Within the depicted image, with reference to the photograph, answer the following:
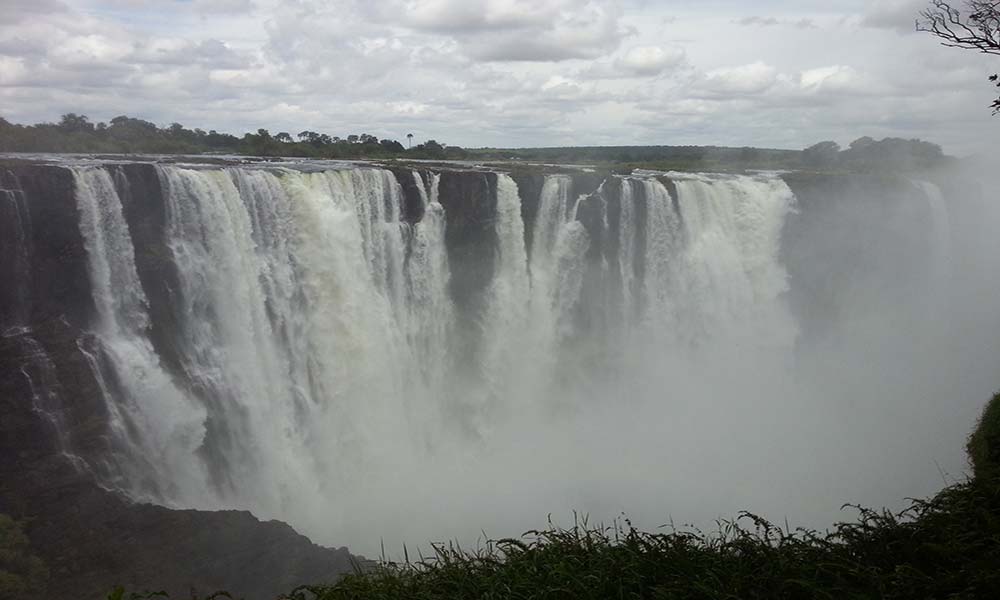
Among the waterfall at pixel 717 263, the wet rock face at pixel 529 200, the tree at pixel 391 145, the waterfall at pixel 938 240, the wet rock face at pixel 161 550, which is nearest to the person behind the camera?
the wet rock face at pixel 161 550

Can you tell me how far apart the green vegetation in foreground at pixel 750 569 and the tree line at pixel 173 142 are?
18418mm

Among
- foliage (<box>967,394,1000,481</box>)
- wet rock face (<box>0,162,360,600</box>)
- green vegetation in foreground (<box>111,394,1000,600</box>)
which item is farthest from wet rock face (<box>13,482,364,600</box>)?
foliage (<box>967,394,1000,481</box>)

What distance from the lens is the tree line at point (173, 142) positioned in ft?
64.5

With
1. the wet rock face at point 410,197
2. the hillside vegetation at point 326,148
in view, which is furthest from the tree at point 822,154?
the wet rock face at point 410,197

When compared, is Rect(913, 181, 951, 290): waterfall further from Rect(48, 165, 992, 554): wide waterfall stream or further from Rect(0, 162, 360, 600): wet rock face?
Rect(0, 162, 360, 600): wet rock face

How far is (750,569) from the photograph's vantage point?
4691 mm

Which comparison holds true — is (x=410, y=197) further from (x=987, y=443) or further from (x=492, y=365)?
(x=987, y=443)

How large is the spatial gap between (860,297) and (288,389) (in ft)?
56.7

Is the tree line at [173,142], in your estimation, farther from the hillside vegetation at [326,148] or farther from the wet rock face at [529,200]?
the wet rock face at [529,200]

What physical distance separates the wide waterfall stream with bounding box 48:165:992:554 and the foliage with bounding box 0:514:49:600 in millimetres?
1427

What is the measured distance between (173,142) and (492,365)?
14.1 metres

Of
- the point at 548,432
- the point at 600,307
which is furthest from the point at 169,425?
the point at 600,307

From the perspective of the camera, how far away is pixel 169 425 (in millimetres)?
11648

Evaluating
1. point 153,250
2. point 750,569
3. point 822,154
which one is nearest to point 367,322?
point 153,250
